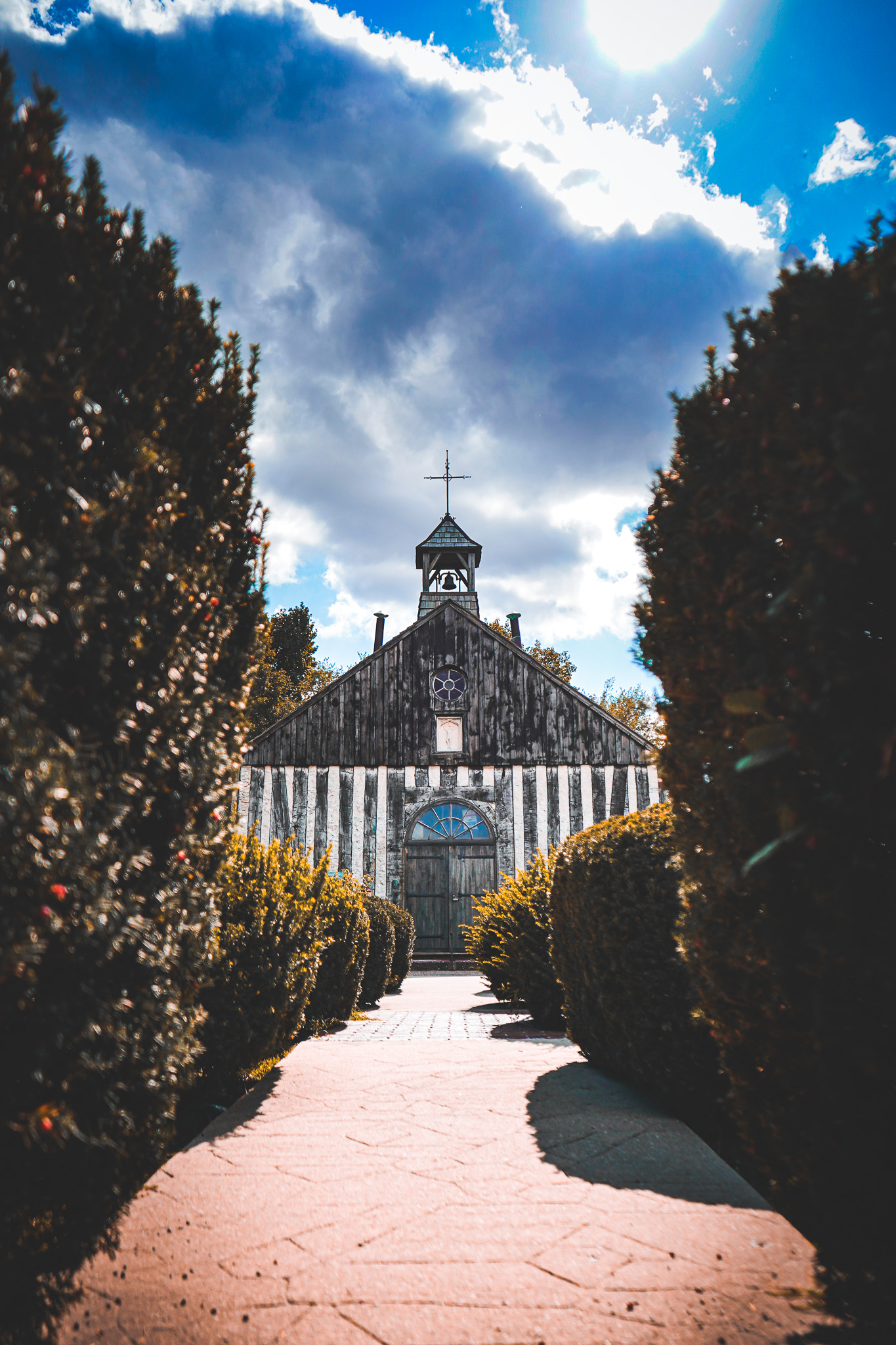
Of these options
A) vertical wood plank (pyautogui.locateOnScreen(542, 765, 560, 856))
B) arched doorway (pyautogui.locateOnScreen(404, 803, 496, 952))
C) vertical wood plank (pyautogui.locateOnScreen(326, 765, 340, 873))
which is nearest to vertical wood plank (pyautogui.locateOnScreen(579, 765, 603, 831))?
vertical wood plank (pyautogui.locateOnScreen(542, 765, 560, 856))

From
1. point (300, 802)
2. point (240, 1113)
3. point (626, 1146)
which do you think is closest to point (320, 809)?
point (300, 802)

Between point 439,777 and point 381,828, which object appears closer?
point 381,828

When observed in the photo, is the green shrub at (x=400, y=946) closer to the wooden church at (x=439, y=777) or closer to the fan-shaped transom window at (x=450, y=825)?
the wooden church at (x=439, y=777)

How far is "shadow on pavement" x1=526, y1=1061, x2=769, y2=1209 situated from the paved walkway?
0.04 feet

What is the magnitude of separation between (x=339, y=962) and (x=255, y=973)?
2.45 m

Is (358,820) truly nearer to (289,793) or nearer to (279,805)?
(289,793)

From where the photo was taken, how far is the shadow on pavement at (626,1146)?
100 inches

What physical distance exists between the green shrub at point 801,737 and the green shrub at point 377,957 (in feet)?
21.5

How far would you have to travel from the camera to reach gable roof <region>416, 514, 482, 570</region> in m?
20.2

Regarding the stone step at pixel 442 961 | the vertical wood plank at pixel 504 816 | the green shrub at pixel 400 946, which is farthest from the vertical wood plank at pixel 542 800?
the green shrub at pixel 400 946

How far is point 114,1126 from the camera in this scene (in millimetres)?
1877

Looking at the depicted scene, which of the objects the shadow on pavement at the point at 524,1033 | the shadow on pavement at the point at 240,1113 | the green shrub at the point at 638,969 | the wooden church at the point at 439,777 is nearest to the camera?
the shadow on pavement at the point at 240,1113

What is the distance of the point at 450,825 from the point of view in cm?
1491

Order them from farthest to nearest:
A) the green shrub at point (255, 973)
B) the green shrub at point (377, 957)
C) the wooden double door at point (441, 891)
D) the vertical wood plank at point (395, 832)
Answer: the wooden double door at point (441, 891) < the vertical wood plank at point (395, 832) < the green shrub at point (377, 957) < the green shrub at point (255, 973)
